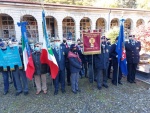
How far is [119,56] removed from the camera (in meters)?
5.04

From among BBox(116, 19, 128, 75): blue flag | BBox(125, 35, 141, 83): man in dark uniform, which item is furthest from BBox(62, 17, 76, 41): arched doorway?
BBox(116, 19, 128, 75): blue flag

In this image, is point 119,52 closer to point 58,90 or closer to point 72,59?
point 72,59

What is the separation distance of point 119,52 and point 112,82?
127 centimetres

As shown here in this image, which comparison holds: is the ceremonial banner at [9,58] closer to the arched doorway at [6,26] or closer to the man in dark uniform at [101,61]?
the man in dark uniform at [101,61]

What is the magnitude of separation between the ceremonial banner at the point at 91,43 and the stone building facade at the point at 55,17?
10.1 m

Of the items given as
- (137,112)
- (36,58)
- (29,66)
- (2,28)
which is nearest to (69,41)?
(36,58)

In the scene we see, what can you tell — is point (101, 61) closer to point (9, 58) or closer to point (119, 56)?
point (119, 56)

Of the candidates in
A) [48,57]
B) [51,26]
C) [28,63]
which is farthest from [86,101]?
[51,26]

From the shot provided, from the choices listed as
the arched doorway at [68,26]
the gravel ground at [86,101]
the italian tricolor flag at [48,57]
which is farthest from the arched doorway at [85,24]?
the italian tricolor flag at [48,57]

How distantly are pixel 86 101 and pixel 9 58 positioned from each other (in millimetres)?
2852

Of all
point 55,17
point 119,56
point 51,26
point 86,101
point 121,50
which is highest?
point 55,17

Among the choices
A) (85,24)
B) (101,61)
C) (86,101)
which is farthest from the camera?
(85,24)

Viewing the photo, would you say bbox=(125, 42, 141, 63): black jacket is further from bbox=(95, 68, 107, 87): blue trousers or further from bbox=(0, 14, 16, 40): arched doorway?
bbox=(0, 14, 16, 40): arched doorway

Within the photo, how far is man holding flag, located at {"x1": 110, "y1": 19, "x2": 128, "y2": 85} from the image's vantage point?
16.5ft
